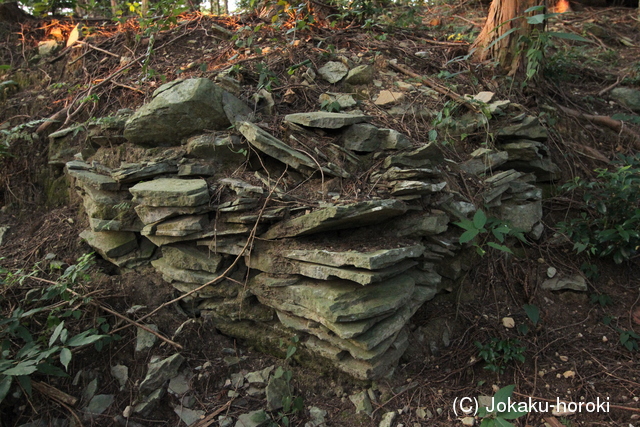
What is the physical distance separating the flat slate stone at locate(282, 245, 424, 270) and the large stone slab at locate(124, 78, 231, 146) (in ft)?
5.35

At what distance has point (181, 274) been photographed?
3688mm

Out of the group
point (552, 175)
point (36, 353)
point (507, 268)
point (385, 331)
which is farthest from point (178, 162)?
point (552, 175)

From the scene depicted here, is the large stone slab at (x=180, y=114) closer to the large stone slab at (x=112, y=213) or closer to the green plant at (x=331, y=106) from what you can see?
the large stone slab at (x=112, y=213)

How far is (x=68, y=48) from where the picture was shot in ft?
19.5

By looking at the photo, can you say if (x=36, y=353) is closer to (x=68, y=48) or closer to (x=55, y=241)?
(x=55, y=241)

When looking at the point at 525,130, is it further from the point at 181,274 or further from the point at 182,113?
the point at 181,274

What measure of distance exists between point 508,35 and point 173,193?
173 inches

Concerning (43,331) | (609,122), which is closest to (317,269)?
(43,331)

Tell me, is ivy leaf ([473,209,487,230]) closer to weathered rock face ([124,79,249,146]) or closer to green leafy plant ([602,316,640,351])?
green leafy plant ([602,316,640,351])

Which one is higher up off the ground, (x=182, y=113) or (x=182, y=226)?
(x=182, y=113)

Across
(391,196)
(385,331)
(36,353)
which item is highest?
(391,196)

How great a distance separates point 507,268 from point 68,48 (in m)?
6.34

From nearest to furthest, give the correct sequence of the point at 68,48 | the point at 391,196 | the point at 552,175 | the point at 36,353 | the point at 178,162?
the point at 36,353 < the point at 391,196 < the point at 178,162 < the point at 552,175 < the point at 68,48

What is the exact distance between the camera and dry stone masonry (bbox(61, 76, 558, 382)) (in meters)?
3.14
